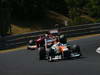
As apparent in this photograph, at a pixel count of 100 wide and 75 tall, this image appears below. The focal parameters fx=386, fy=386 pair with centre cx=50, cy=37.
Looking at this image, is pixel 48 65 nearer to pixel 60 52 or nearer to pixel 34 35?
pixel 60 52

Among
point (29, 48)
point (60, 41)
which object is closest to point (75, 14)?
point (29, 48)

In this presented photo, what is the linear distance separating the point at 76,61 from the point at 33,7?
19.6 metres

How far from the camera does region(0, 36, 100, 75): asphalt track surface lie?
1199 centimetres

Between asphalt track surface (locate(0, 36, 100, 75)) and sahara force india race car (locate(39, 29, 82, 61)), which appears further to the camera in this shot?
sahara force india race car (locate(39, 29, 82, 61))

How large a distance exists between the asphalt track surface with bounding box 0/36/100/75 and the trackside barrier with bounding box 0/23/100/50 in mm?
4334

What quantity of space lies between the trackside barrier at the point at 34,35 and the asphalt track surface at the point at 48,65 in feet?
14.2

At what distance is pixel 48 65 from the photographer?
1399cm

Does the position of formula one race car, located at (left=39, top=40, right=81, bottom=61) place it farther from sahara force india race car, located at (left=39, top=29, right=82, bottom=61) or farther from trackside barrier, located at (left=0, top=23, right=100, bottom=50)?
trackside barrier, located at (left=0, top=23, right=100, bottom=50)

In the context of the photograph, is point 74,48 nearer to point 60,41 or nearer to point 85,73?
point 60,41

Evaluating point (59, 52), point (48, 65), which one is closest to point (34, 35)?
point (59, 52)

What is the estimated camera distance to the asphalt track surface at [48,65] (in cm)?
1199

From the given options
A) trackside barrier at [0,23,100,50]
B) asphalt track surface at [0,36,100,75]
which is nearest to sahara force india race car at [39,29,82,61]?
asphalt track surface at [0,36,100,75]

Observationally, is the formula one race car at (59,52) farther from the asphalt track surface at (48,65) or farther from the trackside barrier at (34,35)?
the trackside barrier at (34,35)

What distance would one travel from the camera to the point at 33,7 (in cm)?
3369
